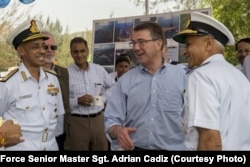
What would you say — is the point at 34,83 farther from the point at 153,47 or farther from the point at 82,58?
the point at 82,58

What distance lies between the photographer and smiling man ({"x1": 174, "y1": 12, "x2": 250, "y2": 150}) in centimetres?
187

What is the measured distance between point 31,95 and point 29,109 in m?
0.11

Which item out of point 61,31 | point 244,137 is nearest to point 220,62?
point 244,137

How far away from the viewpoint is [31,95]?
2.87 meters

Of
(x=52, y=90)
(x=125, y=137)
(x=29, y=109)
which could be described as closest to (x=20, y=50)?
(x=52, y=90)

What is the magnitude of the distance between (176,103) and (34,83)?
3.71 ft

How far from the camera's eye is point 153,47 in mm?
2830

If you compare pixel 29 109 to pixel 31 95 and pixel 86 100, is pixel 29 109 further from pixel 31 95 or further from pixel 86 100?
pixel 86 100

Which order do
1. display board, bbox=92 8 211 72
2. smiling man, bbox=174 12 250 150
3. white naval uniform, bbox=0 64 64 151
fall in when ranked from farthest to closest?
display board, bbox=92 8 211 72 < white naval uniform, bbox=0 64 64 151 < smiling man, bbox=174 12 250 150

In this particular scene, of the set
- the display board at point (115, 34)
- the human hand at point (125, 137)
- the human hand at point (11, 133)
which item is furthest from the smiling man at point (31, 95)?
the display board at point (115, 34)

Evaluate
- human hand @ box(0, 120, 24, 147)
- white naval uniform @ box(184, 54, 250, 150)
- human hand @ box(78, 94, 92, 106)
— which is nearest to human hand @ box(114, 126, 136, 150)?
white naval uniform @ box(184, 54, 250, 150)

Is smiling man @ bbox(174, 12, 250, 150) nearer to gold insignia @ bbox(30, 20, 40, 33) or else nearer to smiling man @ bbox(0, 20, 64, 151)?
smiling man @ bbox(0, 20, 64, 151)

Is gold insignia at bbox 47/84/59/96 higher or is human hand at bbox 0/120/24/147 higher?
gold insignia at bbox 47/84/59/96

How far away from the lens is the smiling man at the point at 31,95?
2793mm
